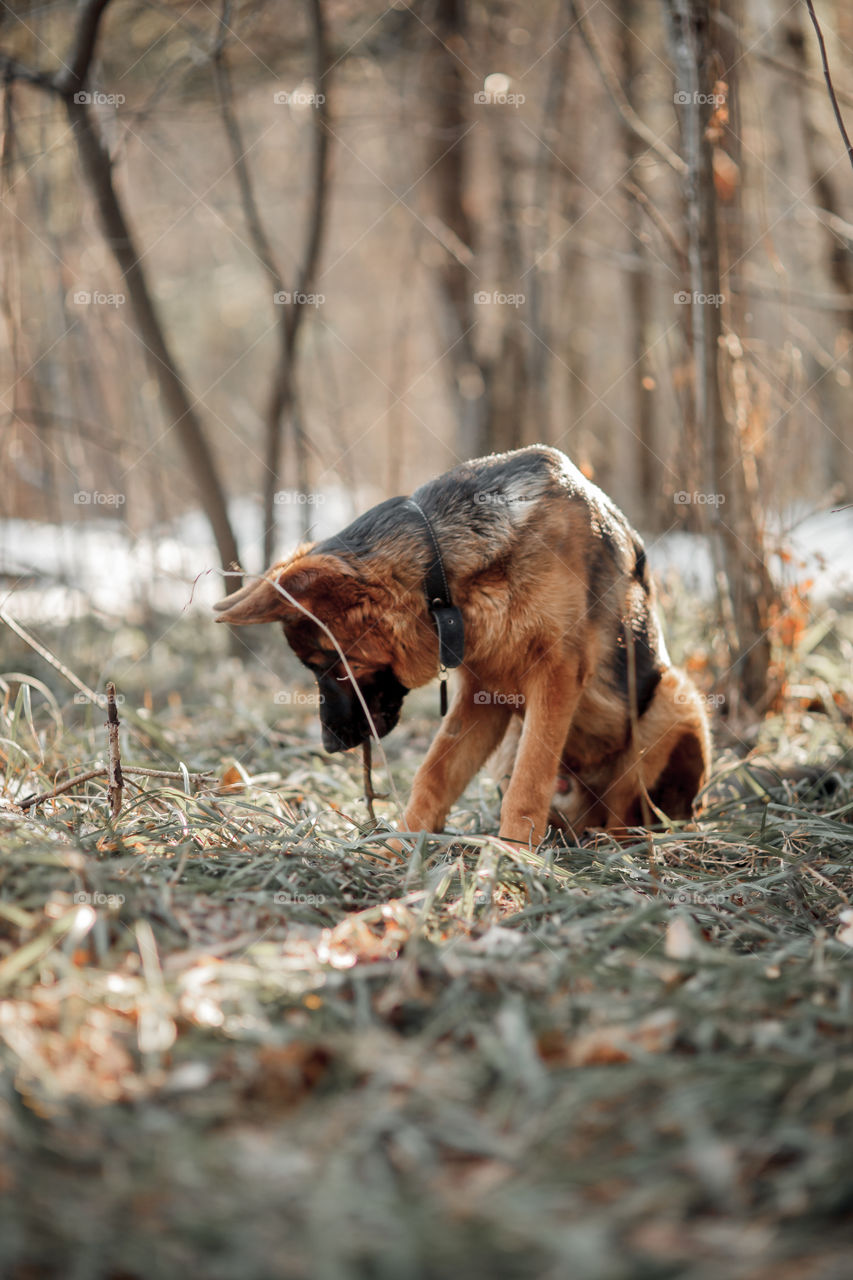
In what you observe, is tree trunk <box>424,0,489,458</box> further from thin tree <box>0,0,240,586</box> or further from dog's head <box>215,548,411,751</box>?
dog's head <box>215,548,411,751</box>

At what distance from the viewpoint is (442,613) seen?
10.8ft

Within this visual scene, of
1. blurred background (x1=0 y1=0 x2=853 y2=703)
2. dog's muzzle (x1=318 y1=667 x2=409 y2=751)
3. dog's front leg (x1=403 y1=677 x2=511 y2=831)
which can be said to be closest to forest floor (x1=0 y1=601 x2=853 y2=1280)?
dog's front leg (x1=403 y1=677 x2=511 y2=831)

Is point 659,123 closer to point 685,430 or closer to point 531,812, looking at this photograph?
point 685,430

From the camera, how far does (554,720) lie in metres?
3.44

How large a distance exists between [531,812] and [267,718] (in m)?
2.45

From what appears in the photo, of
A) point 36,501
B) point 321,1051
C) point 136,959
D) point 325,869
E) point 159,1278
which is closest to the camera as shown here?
point 159,1278

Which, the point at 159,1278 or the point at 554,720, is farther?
the point at 554,720

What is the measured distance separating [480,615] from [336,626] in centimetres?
53

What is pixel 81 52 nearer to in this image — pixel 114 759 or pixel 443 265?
pixel 443 265

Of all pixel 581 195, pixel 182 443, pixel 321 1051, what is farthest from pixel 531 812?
pixel 581 195

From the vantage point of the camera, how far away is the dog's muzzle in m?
3.49

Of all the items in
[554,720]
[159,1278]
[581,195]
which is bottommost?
[159,1278]

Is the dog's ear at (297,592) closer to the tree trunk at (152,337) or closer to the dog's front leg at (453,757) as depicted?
the dog's front leg at (453,757)

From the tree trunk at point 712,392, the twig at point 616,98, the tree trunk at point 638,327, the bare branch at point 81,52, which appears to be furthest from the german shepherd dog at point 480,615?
the tree trunk at point 638,327
